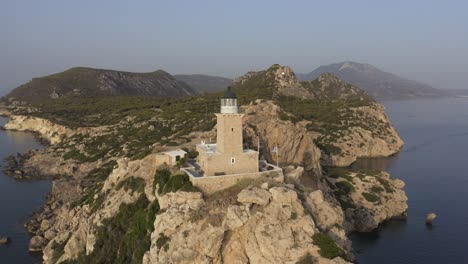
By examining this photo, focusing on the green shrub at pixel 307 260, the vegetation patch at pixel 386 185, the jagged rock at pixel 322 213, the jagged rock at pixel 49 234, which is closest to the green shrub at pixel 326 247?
the green shrub at pixel 307 260

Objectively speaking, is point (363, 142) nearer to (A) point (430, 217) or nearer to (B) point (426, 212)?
(B) point (426, 212)

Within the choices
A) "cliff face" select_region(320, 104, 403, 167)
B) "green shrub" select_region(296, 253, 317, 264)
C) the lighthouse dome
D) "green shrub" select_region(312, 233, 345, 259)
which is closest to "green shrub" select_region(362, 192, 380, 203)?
"green shrub" select_region(312, 233, 345, 259)

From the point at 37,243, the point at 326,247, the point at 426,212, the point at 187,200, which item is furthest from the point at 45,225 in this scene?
the point at 426,212

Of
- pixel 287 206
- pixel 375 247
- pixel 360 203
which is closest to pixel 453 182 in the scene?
pixel 360 203

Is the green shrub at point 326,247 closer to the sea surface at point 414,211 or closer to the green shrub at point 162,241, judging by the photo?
the green shrub at point 162,241

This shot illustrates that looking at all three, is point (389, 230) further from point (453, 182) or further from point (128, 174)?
point (128, 174)
